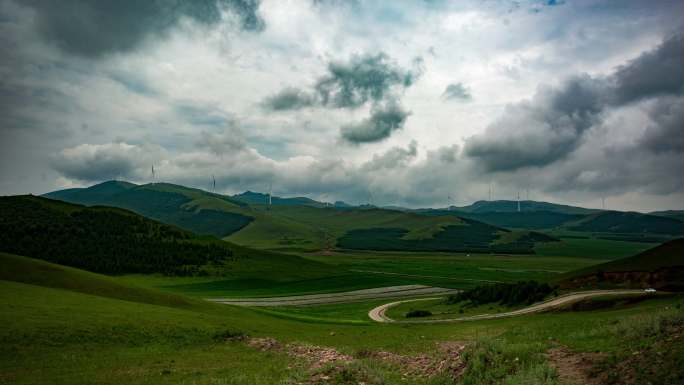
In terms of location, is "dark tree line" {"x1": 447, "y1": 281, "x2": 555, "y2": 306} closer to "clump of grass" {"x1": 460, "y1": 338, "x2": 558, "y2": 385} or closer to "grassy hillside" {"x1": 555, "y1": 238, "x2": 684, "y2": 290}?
"grassy hillside" {"x1": 555, "y1": 238, "x2": 684, "y2": 290}

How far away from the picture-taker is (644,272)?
266ft

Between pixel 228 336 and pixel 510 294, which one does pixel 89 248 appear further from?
pixel 510 294

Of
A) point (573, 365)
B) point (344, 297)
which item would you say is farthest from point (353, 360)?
point (344, 297)

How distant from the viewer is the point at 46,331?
3369 centimetres

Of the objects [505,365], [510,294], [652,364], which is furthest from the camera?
[510,294]

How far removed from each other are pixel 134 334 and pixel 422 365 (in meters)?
26.1

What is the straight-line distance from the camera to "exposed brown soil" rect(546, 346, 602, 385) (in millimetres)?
19406

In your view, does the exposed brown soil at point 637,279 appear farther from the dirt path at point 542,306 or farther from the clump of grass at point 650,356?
the clump of grass at point 650,356

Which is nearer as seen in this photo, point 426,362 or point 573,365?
point 573,365

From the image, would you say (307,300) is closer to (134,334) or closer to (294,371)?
(134,334)

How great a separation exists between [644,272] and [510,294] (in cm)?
2531

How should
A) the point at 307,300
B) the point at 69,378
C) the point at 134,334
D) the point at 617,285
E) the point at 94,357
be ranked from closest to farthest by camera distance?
1. the point at 69,378
2. the point at 94,357
3. the point at 134,334
4. the point at 617,285
5. the point at 307,300

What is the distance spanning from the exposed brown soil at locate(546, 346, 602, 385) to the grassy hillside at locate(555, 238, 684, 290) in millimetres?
62833

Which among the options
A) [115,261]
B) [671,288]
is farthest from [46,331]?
[115,261]
